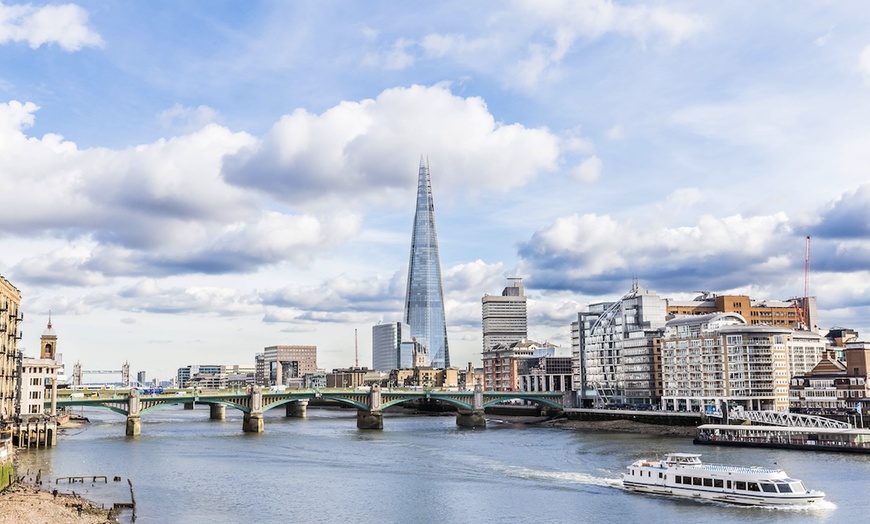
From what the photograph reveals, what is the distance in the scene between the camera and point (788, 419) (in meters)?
145

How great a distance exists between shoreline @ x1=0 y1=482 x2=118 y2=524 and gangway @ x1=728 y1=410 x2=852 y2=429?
108799mm

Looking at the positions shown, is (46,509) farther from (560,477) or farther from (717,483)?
(717,483)

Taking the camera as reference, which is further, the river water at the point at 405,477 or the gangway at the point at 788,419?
the gangway at the point at 788,419

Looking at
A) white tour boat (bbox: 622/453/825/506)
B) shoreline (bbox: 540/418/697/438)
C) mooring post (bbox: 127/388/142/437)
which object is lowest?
shoreline (bbox: 540/418/697/438)

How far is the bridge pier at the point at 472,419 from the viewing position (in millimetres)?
185125

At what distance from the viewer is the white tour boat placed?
74.9m

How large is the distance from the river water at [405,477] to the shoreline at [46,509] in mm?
3291

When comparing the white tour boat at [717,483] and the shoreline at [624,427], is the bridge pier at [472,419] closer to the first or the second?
the shoreline at [624,427]

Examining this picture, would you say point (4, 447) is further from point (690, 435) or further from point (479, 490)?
point (690, 435)

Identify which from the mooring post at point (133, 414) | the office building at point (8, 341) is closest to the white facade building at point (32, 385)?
the mooring post at point (133, 414)

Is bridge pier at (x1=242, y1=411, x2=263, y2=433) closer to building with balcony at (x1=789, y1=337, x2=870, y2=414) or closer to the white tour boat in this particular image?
the white tour boat

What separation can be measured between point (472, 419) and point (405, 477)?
94060mm

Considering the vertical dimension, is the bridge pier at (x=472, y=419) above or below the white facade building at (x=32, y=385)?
below

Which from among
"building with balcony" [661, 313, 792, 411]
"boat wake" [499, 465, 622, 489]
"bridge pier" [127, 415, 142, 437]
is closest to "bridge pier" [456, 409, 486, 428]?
"building with balcony" [661, 313, 792, 411]
